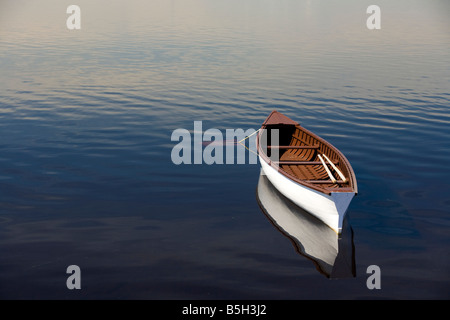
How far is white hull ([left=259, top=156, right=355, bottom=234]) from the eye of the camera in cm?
1662

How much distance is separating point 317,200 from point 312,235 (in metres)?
1.30

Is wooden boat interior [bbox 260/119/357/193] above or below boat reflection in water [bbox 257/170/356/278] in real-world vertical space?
above

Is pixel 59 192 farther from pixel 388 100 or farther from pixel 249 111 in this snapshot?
pixel 388 100

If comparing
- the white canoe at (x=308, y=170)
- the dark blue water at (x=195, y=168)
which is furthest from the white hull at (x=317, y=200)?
the dark blue water at (x=195, y=168)

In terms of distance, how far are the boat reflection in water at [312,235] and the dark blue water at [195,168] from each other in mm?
329

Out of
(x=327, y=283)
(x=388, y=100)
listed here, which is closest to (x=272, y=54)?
(x=388, y=100)

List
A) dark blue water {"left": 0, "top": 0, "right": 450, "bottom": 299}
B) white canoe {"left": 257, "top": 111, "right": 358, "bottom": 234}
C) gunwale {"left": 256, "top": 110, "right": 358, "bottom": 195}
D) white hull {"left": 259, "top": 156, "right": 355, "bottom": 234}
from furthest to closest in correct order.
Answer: gunwale {"left": 256, "top": 110, "right": 358, "bottom": 195} → white canoe {"left": 257, "top": 111, "right": 358, "bottom": 234} → white hull {"left": 259, "top": 156, "right": 355, "bottom": 234} → dark blue water {"left": 0, "top": 0, "right": 450, "bottom": 299}

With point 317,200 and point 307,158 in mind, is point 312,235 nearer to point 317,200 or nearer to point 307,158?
point 317,200

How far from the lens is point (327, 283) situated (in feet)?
47.2

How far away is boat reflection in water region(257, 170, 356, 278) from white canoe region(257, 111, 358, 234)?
333 mm

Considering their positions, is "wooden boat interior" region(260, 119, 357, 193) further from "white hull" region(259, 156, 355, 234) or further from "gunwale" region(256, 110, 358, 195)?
"white hull" region(259, 156, 355, 234)

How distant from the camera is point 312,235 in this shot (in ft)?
57.7

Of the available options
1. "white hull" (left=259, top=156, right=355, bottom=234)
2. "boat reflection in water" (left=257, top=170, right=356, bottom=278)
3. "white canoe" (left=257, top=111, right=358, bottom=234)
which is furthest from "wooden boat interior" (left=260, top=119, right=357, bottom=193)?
"boat reflection in water" (left=257, top=170, right=356, bottom=278)
